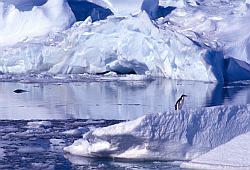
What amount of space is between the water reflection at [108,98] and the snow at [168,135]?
428 cm

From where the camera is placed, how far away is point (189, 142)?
655cm

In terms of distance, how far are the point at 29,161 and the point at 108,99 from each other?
337 inches

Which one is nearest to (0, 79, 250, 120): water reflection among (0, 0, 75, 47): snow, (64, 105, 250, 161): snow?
(64, 105, 250, 161): snow

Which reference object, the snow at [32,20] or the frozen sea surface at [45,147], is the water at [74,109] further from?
the snow at [32,20]

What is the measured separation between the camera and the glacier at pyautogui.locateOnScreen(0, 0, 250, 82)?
2067cm

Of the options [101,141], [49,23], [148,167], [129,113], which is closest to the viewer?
[148,167]

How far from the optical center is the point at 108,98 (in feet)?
50.5

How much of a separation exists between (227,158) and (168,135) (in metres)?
0.82

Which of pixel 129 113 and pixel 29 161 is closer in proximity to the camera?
pixel 29 161

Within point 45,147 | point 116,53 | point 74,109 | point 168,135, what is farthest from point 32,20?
point 168,135

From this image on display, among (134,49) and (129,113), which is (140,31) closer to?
(134,49)

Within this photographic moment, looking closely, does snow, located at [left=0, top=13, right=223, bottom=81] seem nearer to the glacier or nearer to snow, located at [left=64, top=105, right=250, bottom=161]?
the glacier

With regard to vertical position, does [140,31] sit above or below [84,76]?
above

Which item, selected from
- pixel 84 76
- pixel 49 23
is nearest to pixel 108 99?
pixel 84 76
